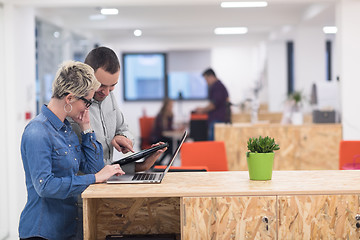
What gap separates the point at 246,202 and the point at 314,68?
751 cm

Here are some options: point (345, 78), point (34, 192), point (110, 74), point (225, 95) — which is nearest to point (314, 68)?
point (225, 95)

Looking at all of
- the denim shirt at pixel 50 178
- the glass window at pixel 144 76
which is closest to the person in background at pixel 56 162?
the denim shirt at pixel 50 178

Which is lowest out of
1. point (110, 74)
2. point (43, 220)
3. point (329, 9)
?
point (43, 220)

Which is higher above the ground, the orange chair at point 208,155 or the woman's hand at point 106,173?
the woman's hand at point 106,173

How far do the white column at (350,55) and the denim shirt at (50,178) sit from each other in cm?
429

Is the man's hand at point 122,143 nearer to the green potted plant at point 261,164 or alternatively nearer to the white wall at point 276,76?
the green potted plant at point 261,164

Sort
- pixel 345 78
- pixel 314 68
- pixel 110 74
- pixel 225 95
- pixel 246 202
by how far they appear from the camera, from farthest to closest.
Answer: pixel 314 68 < pixel 225 95 < pixel 345 78 < pixel 110 74 < pixel 246 202

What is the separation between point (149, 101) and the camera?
16.8 m

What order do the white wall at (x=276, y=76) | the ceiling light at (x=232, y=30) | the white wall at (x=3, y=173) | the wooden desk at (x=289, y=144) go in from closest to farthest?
the white wall at (x=3, y=173), the wooden desk at (x=289, y=144), the ceiling light at (x=232, y=30), the white wall at (x=276, y=76)

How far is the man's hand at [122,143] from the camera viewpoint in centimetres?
327

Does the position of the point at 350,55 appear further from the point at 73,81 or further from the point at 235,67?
the point at 235,67

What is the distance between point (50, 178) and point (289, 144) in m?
4.80

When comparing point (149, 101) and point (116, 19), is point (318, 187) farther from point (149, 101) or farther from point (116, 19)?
point (149, 101)

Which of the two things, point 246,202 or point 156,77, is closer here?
point 246,202
